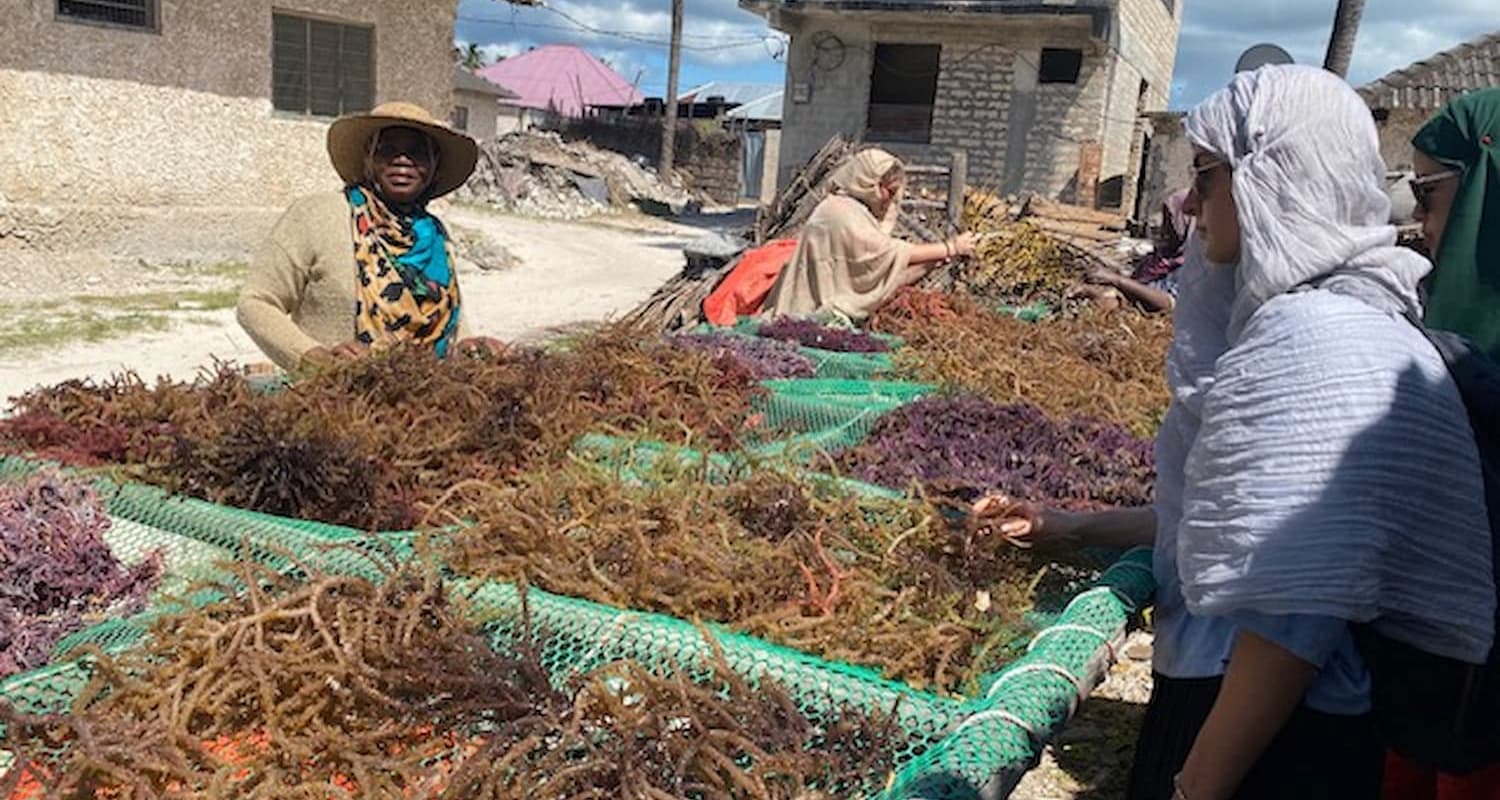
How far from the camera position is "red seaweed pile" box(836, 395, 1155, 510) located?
8.04ft

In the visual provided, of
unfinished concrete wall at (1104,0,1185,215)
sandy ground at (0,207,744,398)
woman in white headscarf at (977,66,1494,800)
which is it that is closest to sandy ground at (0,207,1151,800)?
sandy ground at (0,207,744,398)

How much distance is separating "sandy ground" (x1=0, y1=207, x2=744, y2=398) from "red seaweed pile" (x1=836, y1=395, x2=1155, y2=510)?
6.15ft

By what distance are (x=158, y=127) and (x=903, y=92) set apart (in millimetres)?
12676

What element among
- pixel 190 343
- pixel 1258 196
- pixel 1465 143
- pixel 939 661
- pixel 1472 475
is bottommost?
pixel 190 343

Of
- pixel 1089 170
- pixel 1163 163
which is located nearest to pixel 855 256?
pixel 1089 170

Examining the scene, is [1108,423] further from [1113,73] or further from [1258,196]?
[1113,73]

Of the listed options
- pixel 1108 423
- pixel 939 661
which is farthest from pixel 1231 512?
pixel 1108 423

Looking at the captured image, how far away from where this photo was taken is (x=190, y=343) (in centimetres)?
786

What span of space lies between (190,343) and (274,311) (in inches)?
222

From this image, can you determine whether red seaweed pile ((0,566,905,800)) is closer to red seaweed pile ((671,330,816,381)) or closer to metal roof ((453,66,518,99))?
A: red seaweed pile ((671,330,816,381))

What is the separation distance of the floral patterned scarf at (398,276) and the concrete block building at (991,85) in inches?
472

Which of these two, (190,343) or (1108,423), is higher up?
(1108,423)

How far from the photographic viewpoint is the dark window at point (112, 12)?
9.96 metres

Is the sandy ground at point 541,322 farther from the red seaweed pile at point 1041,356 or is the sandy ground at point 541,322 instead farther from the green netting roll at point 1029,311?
→ the green netting roll at point 1029,311
